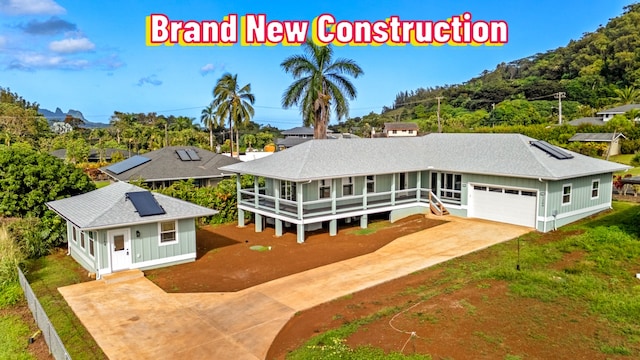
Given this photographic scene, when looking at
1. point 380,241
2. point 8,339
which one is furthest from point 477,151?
point 8,339

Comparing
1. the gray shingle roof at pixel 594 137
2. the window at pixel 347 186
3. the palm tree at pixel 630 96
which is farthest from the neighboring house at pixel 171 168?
the palm tree at pixel 630 96

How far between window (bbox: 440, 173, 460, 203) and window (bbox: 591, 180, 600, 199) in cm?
644

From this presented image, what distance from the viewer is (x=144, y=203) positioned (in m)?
17.4

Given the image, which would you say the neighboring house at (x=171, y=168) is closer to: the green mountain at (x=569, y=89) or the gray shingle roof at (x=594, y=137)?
the gray shingle roof at (x=594, y=137)

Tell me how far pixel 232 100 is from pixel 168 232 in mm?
25794

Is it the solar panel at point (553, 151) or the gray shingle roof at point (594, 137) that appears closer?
the solar panel at point (553, 151)

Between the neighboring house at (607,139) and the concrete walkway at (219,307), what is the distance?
33071mm

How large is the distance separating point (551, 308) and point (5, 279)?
702 inches

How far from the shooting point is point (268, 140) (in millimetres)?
88438

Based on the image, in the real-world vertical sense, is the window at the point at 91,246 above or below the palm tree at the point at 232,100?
below

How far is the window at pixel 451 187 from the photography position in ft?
80.5

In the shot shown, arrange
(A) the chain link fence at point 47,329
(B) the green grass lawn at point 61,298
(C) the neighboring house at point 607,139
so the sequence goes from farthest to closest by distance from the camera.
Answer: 1. (C) the neighboring house at point 607,139
2. (B) the green grass lawn at point 61,298
3. (A) the chain link fence at point 47,329

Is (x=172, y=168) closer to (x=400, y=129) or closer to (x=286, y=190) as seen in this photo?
(x=286, y=190)

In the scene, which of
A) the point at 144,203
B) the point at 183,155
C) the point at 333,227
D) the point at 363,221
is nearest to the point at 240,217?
the point at 333,227
